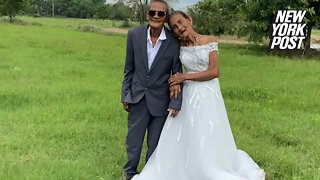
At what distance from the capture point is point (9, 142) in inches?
184

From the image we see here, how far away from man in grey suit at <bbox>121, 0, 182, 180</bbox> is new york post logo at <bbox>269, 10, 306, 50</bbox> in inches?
360

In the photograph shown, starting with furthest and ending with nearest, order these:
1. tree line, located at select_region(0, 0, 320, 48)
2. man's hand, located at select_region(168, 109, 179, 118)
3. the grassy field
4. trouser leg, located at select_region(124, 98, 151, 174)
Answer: tree line, located at select_region(0, 0, 320, 48)
the grassy field
trouser leg, located at select_region(124, 98, 151, 174)
man's hand, located at select_region(168, 109, 179, 118)

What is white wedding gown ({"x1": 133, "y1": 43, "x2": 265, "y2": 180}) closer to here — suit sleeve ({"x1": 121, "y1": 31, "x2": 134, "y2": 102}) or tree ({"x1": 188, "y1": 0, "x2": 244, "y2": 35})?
suit sleeve ({"x1": 121, "y1": 31, "x2": 134, "y2": 102})

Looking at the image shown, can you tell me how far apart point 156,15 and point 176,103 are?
25.4 inches

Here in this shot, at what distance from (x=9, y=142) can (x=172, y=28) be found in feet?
7.74

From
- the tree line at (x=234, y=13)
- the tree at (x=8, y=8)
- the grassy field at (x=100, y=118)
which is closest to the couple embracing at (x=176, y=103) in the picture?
the tree line at (x=234, y=13)

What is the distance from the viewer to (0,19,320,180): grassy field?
4148 millimetres

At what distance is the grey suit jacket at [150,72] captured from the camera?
3.27m

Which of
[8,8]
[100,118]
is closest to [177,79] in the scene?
[100,118]

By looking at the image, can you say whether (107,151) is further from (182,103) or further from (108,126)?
(182,103)

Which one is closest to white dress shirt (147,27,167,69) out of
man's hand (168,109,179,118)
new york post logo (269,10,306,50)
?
man's hand (168,109,179,118)

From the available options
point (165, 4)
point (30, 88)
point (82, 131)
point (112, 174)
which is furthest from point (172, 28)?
point (30, 88)

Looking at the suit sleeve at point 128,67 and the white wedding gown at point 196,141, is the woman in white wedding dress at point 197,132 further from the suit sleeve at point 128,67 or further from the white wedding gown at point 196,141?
the suit sleeve at point 128,67

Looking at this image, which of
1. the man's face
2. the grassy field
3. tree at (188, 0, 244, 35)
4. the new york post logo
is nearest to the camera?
the man's face
